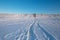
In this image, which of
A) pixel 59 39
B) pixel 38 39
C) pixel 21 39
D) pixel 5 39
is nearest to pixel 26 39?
pixel 21 39

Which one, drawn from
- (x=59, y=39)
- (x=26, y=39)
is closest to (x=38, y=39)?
(x=26, y=39)

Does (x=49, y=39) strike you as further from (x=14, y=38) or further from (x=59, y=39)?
(x=14, y=38)

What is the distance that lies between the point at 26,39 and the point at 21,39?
0.12m

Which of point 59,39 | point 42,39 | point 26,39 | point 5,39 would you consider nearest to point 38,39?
point 42,39

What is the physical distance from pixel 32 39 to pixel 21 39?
0.92ft

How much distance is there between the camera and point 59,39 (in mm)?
3123

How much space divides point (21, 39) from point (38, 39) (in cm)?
43

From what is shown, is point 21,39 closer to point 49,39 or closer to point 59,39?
point 49,39

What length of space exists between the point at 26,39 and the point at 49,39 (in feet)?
1.95

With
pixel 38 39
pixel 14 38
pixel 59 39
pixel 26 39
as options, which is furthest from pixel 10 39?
pixel 59 39

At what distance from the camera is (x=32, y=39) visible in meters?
3.07

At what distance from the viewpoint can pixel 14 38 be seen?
3.13 meters

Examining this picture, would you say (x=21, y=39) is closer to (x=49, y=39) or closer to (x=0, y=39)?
(x=0, y=39)

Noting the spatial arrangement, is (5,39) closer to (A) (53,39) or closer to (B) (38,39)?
(B) (38,39)
